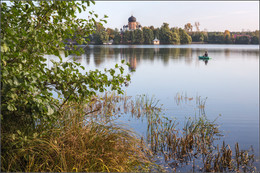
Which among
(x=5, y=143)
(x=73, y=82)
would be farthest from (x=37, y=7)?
(x=5, y=143)

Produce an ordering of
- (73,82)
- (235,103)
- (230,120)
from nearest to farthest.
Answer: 1. (73,82)
2. (230,120)
3. (235,103)

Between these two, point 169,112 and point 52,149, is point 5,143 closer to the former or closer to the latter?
point 52,149

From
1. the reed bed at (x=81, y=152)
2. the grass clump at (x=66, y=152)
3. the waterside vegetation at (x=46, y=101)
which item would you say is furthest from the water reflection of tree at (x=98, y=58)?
the grass clump at (x=66, y=152)

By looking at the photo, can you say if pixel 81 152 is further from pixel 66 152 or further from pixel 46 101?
pixel 46 101

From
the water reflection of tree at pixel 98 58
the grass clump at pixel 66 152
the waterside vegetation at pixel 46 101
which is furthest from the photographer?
the water reflection of tree at pixel 98 58

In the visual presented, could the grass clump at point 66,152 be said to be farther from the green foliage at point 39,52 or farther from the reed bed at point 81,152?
the green foliage at point 39,52

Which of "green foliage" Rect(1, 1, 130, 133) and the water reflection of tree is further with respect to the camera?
the water reflection of tree

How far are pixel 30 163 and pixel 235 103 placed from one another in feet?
58.5

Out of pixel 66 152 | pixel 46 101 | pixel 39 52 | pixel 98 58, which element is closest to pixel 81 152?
pixel 66 152

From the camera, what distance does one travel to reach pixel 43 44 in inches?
243

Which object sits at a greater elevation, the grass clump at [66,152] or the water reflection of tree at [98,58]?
the water reflection of tree at [98,58]

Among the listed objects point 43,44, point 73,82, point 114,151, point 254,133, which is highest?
point 43,44

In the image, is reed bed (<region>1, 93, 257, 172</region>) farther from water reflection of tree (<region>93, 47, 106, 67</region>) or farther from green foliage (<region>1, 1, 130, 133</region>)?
water reflection of tree (<region>93, 47, 106, 67</region>)

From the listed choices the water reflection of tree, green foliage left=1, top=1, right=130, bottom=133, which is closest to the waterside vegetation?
green foliage left=1, top=1, right=130, bottom=133
